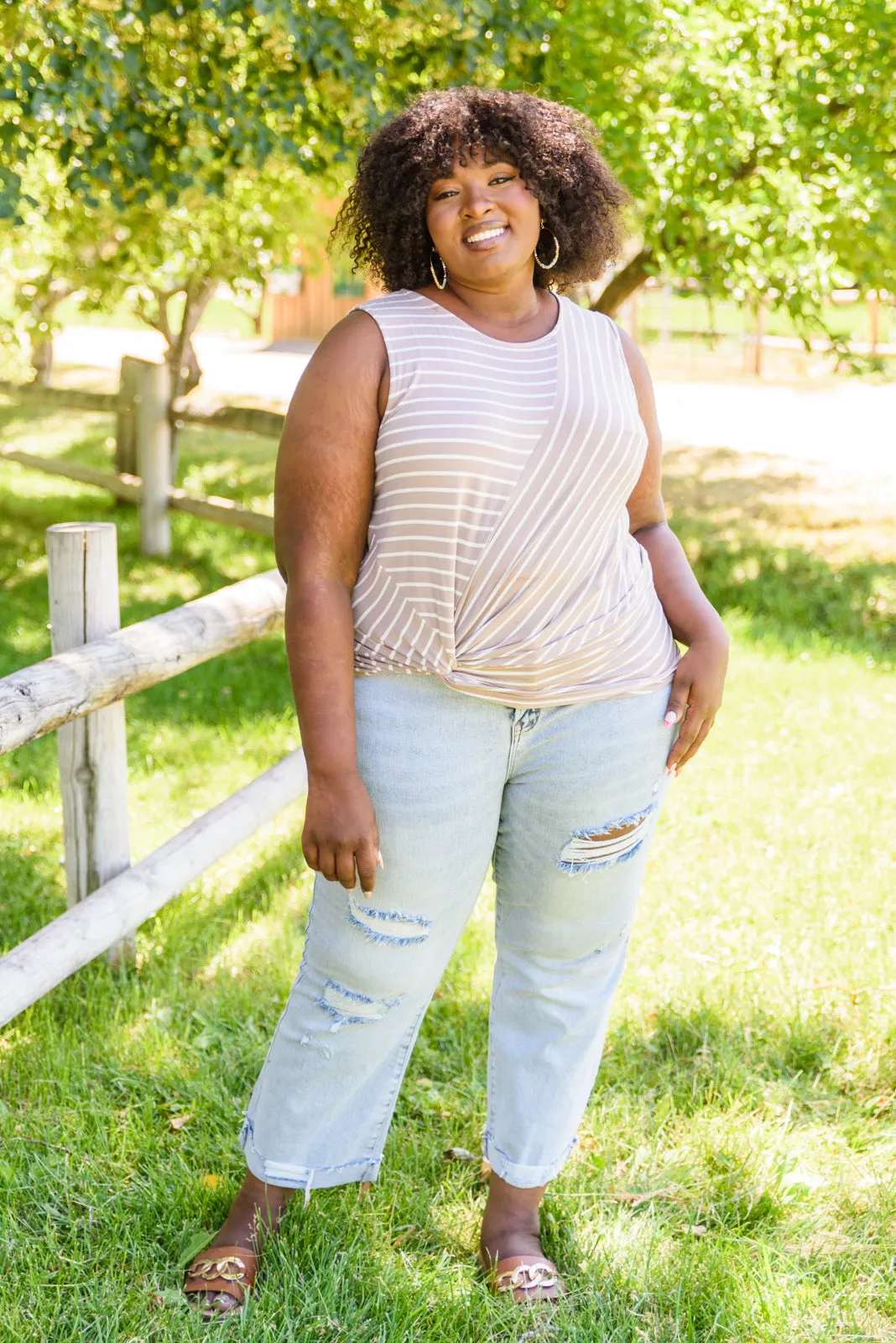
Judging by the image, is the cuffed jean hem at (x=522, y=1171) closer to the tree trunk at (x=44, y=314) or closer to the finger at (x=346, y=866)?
the finger at (x=346, y=866)

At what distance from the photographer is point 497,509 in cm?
183

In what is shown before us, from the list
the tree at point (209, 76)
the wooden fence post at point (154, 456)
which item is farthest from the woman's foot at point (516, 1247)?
the wooden fence post at point (154, 456)

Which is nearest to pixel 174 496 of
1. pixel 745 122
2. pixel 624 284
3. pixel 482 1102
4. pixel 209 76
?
pixel 624 284

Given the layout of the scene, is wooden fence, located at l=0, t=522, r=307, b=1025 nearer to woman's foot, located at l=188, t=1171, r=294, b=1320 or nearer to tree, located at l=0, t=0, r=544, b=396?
woman's foot, located at l=188, t=1171, r=294, b=1320

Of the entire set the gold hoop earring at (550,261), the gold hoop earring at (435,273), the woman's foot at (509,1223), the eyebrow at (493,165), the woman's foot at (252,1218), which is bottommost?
the woman's foot at (509,1223)

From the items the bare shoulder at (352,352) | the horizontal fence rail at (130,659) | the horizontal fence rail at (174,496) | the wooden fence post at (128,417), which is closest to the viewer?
the bare shoulder at (352,352)

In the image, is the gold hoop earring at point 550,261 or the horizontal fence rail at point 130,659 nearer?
the gold hoop earring at point 550,261

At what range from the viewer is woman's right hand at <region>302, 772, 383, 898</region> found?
185cm

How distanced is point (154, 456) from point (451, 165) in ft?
20.6

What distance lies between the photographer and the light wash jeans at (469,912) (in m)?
1.93

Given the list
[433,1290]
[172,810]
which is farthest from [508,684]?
[172,810]

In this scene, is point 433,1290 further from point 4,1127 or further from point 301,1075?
point 4,1127

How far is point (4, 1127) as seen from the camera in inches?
102

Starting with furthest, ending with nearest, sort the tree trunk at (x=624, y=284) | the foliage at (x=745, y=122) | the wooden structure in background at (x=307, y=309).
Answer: the wooden structure in background at (x=307, y=309)
the tree trunk at (x=624, y=284)
the foliage at (x=745, y=122)
